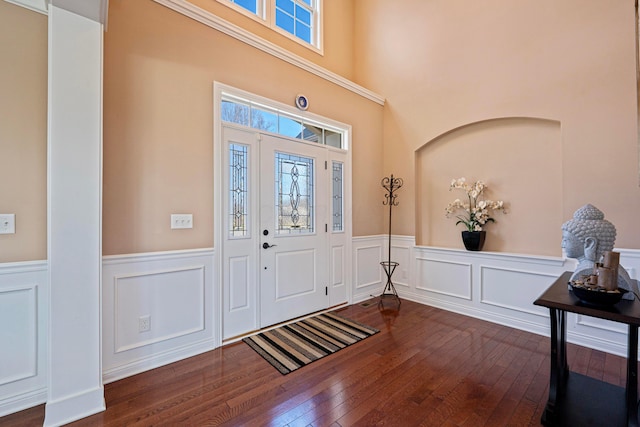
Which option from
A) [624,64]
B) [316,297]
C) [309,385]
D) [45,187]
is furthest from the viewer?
[316,297]

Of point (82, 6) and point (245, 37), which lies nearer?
point (82, 6)

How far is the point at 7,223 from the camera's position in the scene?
1878mm

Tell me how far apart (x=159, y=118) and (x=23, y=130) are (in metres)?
0.86

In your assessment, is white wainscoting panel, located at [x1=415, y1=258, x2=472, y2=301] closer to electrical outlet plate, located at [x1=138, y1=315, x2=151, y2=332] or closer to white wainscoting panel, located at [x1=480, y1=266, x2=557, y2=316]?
white wainscoting panel, located at [x1=480, y1=266, x2=557, y2=316]

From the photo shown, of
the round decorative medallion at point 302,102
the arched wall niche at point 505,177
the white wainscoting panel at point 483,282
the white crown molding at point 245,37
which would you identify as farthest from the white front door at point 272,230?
the arched wall niche at point 505,177

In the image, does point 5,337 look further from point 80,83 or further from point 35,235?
point 80,83

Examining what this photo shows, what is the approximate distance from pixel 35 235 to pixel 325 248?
2.76 meters

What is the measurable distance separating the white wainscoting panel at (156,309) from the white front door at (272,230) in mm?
216

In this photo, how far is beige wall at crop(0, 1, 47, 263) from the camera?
188 centimetres

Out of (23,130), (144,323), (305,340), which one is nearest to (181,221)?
(144,323)

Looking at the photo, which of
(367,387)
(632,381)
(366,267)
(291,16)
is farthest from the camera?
(366,267)

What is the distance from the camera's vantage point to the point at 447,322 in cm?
336

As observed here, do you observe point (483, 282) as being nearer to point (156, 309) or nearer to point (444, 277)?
point (444, 277)

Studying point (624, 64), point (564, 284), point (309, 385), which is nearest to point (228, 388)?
point (309, 385)
